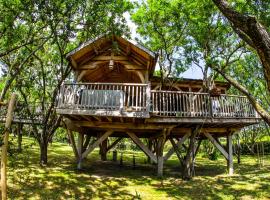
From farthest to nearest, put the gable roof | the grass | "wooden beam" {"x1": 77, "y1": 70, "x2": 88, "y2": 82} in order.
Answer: "wooden beam" {"x1": 77, "y1": 70, "x2": 88, "y2": 82}
the gable roof
the grass

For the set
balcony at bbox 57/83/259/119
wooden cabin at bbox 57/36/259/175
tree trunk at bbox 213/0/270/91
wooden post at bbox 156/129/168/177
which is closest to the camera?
tree trunk at bbox 213/0/270/91

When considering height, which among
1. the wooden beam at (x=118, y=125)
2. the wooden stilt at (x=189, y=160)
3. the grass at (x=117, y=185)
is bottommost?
the grass at (x=117, y=185)

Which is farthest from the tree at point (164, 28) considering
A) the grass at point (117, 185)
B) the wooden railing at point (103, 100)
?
the grass at point (117, 185)

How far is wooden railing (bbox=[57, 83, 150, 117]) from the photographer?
15361 millimetres

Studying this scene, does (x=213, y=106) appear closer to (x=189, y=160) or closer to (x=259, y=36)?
(x=189, y=160)

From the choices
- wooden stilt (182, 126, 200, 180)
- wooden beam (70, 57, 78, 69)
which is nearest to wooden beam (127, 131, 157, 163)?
wooden stilt (182, 126, 200, 180)

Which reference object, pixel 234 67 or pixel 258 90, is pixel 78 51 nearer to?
pixel 234 67

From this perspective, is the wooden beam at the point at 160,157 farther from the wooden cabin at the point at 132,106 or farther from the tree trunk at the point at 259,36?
the tree trunk at the point at 259,36

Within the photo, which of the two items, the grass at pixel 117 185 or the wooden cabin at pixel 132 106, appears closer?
the grass at pixel 117 185

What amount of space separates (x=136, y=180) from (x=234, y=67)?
690 inches

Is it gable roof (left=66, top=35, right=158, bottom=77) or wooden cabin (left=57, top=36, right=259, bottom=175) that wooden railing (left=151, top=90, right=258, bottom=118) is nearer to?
wooden cabin (left=57, top=36, right=259, bottom=175)

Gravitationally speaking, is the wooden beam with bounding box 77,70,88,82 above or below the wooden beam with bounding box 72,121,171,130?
above

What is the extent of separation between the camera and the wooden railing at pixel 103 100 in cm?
1536

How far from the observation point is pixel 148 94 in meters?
15.9
